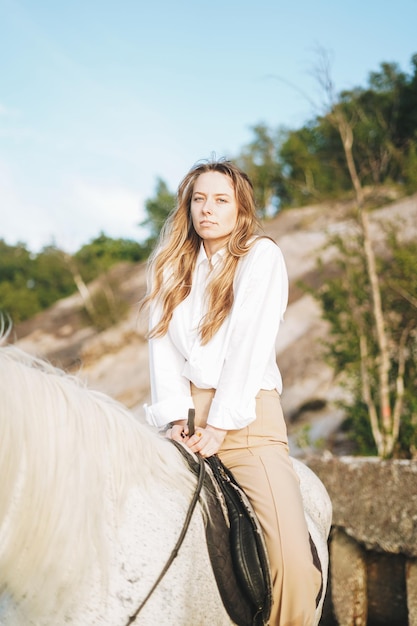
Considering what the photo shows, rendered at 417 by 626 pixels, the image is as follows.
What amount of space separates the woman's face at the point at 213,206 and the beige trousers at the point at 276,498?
71cm

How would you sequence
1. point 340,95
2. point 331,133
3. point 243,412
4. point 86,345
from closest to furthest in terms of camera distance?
point 243,412 < point 340,95 < point 331,133 < point 86,345

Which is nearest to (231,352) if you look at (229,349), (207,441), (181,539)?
(229,349)

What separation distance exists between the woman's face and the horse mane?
38.3 inches

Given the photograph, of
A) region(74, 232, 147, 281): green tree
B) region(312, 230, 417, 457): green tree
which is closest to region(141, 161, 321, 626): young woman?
region(312, 230, 417, 457): green tree

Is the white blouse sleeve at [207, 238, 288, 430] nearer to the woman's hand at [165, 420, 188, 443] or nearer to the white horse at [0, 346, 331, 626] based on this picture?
the woman's hand at [165, 420, 188, 443]

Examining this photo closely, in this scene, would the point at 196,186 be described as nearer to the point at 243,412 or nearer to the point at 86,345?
the point at 243,412

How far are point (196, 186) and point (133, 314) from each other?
17950 millimetres

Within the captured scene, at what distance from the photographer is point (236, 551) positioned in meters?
1.76

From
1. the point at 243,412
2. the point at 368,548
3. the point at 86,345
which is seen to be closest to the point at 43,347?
the point at 86,345

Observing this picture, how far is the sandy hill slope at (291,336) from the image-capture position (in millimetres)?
9836

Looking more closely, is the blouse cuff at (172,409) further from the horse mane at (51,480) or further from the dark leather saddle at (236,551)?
the horse mane at (51,480)

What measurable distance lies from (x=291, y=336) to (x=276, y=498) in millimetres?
12036

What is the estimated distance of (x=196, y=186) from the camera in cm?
230

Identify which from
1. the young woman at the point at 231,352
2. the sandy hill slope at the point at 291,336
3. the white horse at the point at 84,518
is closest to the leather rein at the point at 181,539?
the white horse at the point at 84,518
